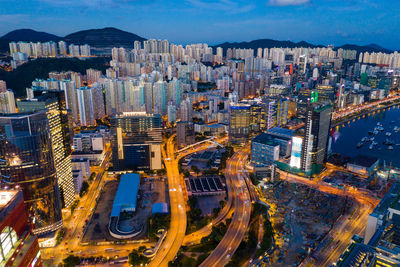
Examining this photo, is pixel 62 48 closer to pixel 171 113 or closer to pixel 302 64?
pixel 171 113

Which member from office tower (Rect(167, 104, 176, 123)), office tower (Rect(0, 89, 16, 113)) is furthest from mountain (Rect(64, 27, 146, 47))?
office tower (Rect(167, 104, 176, 123))

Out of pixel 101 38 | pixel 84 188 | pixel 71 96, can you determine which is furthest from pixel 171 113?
pixel 101 38

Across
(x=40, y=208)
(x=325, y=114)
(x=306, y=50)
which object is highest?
(x=306, y=50)

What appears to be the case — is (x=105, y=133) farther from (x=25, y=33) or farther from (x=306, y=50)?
(x=306, y=50)

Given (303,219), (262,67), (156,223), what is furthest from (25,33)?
(303,219)

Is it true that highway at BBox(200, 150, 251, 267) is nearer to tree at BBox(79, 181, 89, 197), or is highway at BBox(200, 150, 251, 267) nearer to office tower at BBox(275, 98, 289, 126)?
tree at BBox(79, 181, 89, 197)

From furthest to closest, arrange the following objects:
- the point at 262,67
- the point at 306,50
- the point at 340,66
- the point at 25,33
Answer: the point at 306,50, the point at 340,66, the point at 262,67, the point at 25,33
